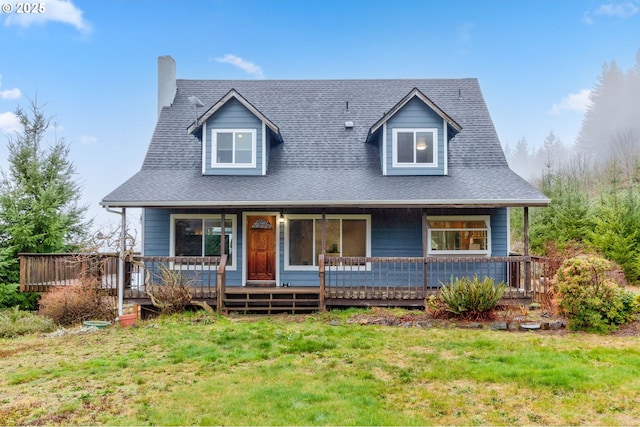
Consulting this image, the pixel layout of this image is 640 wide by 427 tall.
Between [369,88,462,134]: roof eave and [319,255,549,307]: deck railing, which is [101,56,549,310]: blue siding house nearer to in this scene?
[369,88,462,134]: roof eave

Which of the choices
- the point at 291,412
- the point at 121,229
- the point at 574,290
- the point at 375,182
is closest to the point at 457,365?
the point at 291,412

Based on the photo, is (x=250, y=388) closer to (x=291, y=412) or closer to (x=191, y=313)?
(x=291, y=412)

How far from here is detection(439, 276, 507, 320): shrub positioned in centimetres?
880

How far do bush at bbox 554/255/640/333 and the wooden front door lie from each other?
757 centimetres

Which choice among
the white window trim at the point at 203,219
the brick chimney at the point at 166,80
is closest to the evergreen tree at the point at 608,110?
the brick chimney at the point at 166,80

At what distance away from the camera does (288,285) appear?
12023mm

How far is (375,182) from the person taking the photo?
39.1 feet

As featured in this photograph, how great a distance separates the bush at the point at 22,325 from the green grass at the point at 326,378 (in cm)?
188

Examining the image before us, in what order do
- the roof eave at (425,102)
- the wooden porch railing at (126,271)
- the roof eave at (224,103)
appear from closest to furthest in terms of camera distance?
1. the wooden porch railing at (126,271)
2. the roof eave at (425,102)
3. the roof eave at (224,103)

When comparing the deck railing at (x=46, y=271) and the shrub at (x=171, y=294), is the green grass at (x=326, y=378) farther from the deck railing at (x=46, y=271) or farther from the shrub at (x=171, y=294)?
the deck railing at (x=46, y=271)

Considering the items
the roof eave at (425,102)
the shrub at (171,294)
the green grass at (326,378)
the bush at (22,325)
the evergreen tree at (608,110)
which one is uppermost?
the evergreen tree at (608,110)

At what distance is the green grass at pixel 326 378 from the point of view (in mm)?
Result: 4340

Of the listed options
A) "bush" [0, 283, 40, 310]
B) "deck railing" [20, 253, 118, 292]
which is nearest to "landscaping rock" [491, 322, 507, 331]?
"deck railing" [20, 253, 118, 292]

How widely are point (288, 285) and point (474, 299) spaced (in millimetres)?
5362
